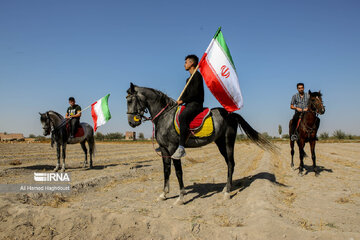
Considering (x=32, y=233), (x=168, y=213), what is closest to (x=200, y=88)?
(x=168, y=213)

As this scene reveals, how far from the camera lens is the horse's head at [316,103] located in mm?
8123

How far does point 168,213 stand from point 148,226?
103 centimetres

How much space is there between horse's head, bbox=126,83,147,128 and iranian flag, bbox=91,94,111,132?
5449 mm

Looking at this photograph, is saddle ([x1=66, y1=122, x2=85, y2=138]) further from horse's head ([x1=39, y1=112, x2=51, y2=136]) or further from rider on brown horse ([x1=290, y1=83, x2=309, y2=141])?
rider on brown horse ([x1=290, y1=83, x2=309, y2=141])

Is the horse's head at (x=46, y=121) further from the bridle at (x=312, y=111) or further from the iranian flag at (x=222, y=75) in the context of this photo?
the bridle at (x=312, y=111)

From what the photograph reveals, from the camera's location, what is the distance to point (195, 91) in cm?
548

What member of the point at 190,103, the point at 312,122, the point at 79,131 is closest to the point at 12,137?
the point at 79,131

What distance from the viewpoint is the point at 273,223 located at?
3400 millimetres

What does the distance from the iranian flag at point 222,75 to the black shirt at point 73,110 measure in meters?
7.26

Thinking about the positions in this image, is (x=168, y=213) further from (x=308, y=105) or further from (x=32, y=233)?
(x=308, y=105)

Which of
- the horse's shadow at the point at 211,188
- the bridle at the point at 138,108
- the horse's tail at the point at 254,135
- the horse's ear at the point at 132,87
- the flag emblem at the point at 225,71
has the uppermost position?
the flag emblem at the point at 225,71

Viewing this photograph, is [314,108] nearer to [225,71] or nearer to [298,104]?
[298,104]

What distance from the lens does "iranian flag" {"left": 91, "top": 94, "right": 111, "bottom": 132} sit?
35.5 ft

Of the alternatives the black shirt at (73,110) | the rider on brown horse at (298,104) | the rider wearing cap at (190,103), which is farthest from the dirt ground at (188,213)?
the black shirt at (73,110)
